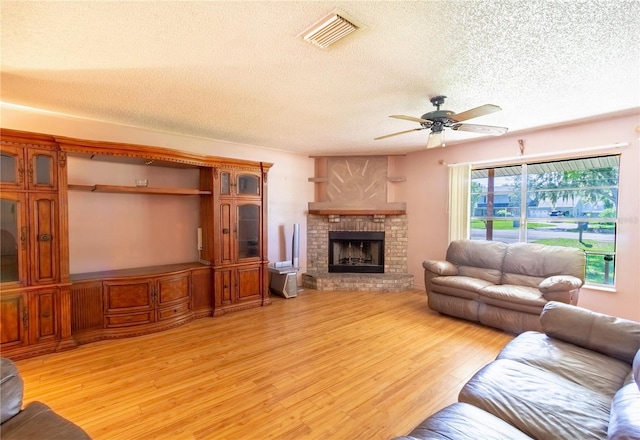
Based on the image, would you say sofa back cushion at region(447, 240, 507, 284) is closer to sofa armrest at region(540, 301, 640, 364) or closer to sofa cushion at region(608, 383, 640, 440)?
sofa armrest at region(540, 301, 640, 364)

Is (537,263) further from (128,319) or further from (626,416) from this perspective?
(128,319)

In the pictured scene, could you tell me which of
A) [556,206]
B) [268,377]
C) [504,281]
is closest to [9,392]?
[268,377]

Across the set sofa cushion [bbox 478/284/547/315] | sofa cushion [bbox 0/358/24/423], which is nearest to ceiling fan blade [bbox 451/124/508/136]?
sofa cushion [bbox 478/284/547/315]

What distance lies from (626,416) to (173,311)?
3.94 m

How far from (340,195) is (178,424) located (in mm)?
4447

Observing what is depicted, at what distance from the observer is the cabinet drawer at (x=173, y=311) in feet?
11.6

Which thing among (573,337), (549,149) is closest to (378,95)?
(573,337)

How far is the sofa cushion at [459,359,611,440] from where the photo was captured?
1342 millimetres

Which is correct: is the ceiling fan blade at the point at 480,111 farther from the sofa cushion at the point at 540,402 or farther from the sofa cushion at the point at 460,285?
the sofa cushion at the point at 460,285

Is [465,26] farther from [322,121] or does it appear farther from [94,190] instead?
[94,190]

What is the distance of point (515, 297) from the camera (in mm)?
3324

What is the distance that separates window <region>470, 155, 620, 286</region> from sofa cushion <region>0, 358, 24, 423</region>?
17.6ft

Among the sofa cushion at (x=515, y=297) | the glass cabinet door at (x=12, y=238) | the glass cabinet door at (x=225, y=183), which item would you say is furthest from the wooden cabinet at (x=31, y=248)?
the sofa cushion at (x=515, y=297)

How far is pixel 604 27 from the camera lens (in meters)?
1.75
